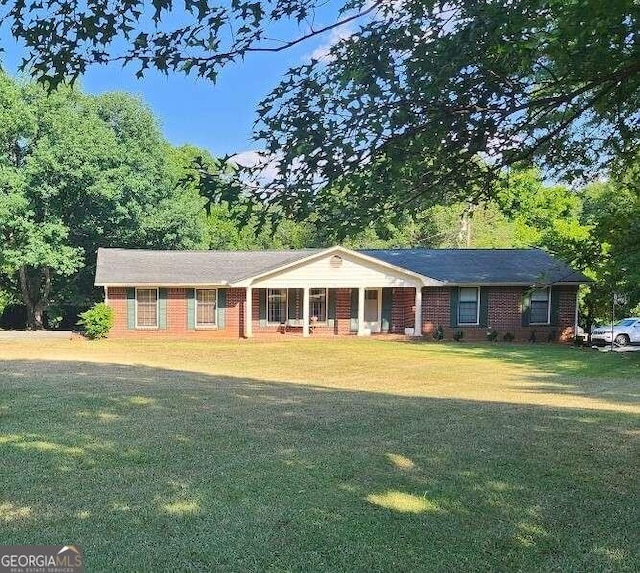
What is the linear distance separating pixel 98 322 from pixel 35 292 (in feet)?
30.6

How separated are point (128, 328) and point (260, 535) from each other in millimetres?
20959

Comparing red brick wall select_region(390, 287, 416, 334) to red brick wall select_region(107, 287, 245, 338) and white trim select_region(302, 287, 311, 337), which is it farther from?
red brick wall select_region(107, 287, 245, 338)

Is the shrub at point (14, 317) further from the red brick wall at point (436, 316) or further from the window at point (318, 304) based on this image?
the window at point (318, 304)

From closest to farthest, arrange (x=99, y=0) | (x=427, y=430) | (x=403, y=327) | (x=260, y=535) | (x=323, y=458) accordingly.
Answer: (x=99, y=0) → (x=260, y=535) → (x=323, y=458) → (x=427, y=430) → (x=403, y=327)

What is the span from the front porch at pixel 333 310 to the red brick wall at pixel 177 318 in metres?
0.76

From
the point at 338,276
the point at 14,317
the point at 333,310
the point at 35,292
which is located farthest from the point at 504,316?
the point at 14,317

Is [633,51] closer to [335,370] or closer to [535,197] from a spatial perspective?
[335,370]

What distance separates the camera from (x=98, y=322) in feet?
74.0

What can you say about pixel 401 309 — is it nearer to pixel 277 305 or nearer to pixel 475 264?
pixel 475 264

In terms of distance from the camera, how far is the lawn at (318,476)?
3.73 m

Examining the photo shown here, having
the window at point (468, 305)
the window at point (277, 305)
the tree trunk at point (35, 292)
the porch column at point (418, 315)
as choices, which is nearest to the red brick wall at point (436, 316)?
the porch column at point (418, 315)

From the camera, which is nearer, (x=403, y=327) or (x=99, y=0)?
(x=99, y=0)

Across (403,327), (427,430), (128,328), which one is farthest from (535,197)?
(427,430)

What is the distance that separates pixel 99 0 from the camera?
331 centimetres
